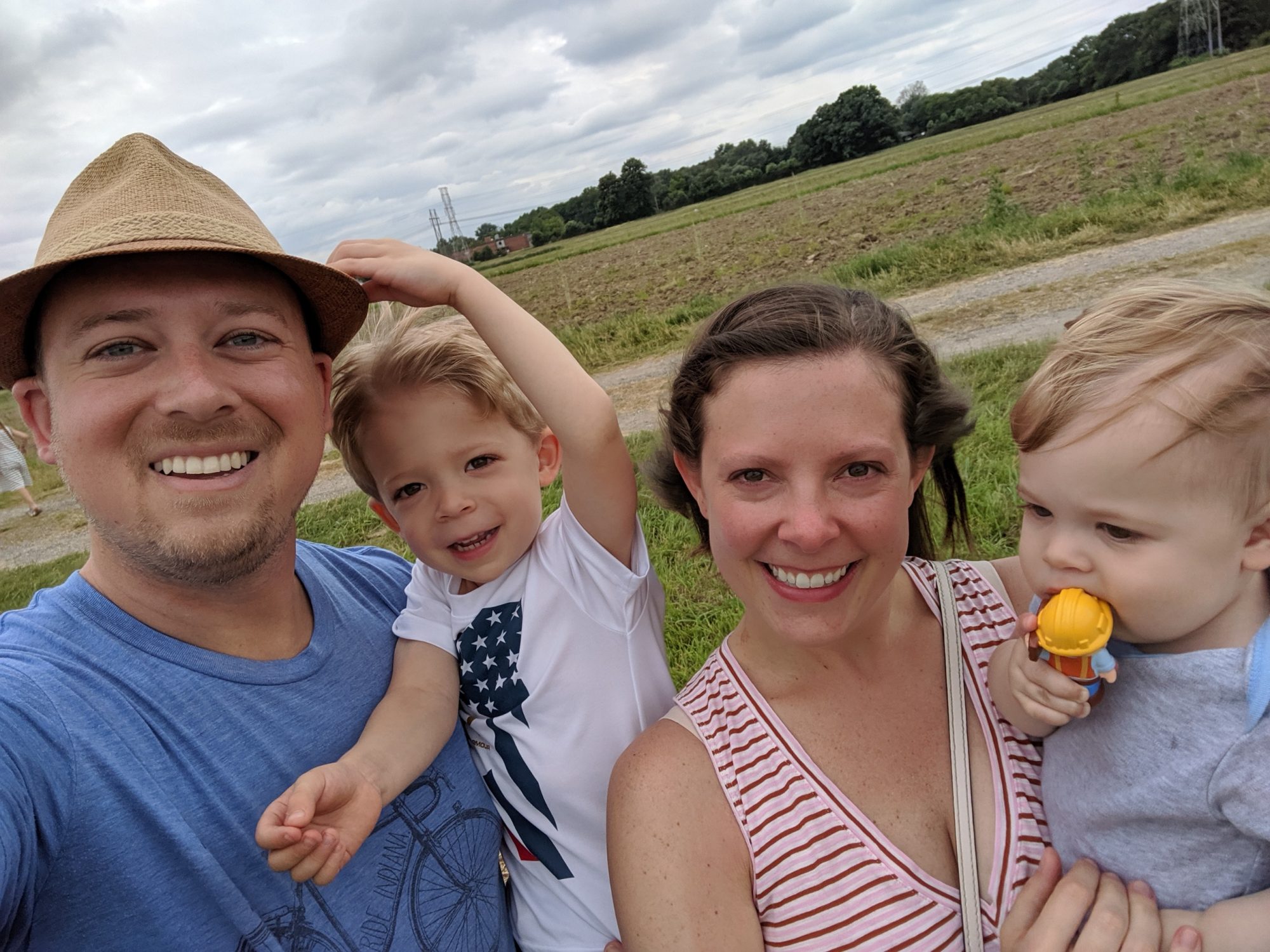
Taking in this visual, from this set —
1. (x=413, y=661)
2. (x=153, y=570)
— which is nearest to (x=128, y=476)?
(x=153, y=570)

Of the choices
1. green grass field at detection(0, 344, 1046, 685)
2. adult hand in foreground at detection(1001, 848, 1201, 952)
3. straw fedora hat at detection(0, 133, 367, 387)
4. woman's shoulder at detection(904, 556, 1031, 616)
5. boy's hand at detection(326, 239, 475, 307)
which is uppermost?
straw fedora hat at detection(0, 133, 367, 387)

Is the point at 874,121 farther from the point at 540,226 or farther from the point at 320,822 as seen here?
the point at 320,822

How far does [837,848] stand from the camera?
153cm

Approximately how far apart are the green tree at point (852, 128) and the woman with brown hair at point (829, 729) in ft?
248

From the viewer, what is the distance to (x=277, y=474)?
1730 millimetres

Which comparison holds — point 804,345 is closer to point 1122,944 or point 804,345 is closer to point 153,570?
point 1122,944

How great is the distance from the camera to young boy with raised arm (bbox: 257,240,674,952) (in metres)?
1.91

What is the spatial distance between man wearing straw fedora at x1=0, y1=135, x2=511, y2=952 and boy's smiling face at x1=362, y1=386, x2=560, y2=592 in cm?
28

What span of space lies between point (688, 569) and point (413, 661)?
2733mm

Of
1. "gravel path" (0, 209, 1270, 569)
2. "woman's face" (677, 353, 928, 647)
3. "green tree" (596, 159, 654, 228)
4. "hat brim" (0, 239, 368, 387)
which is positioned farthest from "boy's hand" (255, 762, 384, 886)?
"green tree" (596, 159, 654, 228)

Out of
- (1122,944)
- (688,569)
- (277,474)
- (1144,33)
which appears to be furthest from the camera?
Answer: (1144,33)

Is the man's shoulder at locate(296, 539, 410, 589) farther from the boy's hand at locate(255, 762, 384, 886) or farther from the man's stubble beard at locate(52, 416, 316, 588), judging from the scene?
the boy's hand at locate(255, 762, 384, 886)

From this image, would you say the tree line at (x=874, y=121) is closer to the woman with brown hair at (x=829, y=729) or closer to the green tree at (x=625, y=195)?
the green tree at (x=625, y=195)

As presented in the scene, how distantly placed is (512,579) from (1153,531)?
4.79 feet
